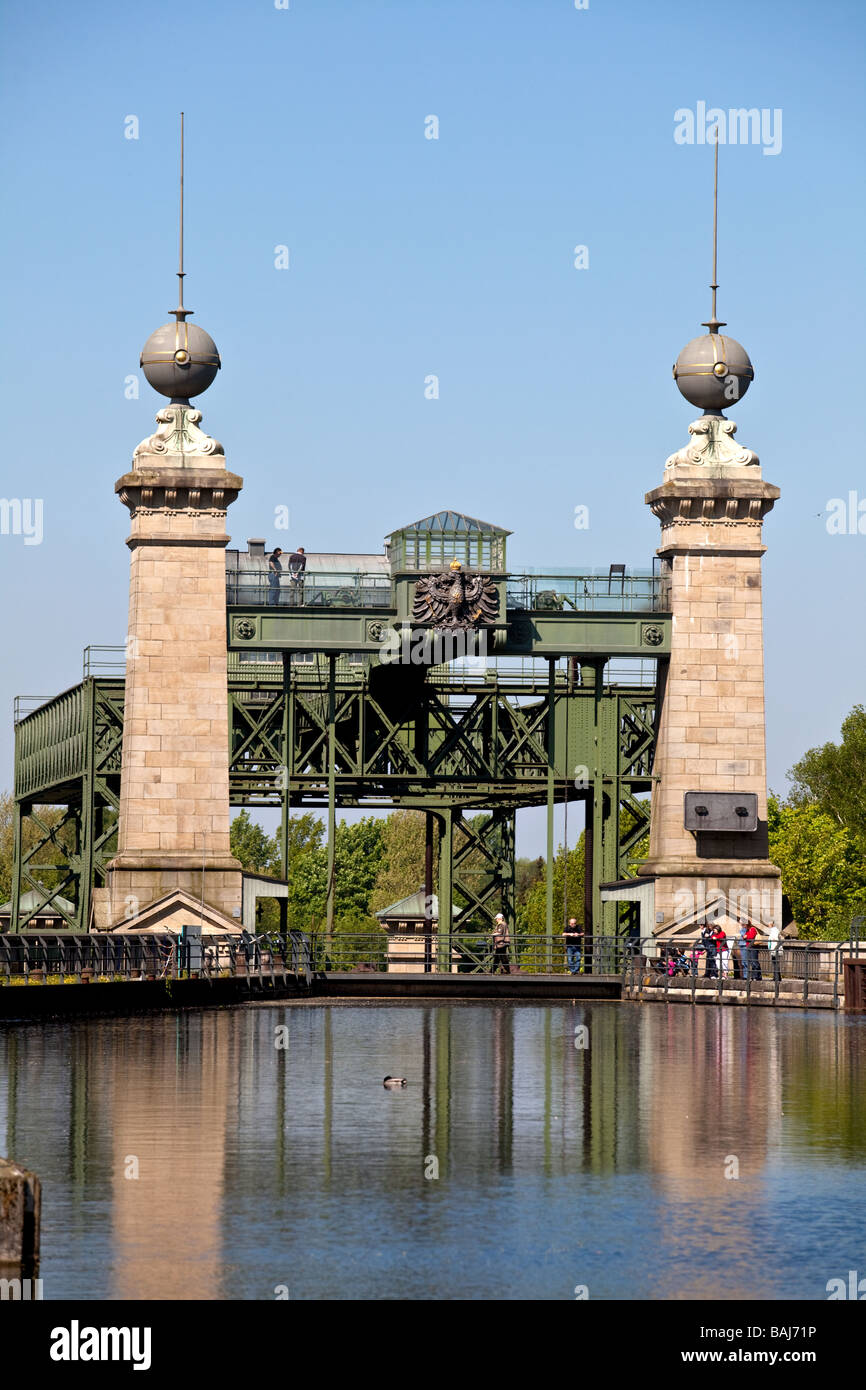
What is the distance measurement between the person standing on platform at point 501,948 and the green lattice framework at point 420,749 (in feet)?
4.33

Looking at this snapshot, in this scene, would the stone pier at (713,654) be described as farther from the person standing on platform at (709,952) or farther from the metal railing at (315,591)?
the metal railing at (315,591)

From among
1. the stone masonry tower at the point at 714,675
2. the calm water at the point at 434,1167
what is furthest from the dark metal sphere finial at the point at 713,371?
the calm water at the point at 434,1167

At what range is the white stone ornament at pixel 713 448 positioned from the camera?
52406 mm

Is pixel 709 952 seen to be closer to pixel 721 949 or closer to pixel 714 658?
pixel 721 949

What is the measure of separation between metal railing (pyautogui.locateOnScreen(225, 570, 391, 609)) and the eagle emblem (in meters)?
1.28

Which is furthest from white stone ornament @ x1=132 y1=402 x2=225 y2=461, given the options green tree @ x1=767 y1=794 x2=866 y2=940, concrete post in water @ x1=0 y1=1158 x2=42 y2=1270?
green tree @ x1=767 y1=794 x2=866 y2=940

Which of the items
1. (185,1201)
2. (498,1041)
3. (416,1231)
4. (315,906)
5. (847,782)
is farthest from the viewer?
(315,906)

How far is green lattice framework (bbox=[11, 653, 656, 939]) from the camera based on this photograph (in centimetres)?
5356

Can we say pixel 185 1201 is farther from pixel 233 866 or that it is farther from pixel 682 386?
pixel 682 386

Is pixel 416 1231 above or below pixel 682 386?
below

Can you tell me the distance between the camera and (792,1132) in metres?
19.1

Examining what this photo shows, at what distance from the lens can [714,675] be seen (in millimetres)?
52062
